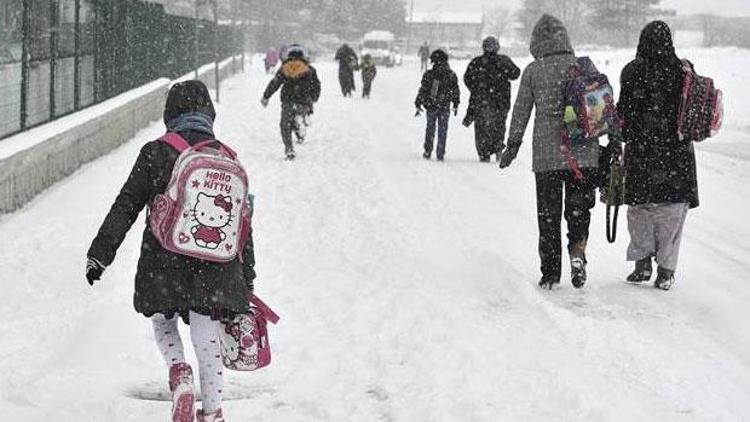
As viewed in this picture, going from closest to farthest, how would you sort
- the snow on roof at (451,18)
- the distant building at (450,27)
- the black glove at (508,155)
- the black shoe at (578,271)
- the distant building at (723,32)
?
1. the black shoe at (578,271)
2. the black glove at (508,155)
3. the distant building at (723,32)
4. the distant building at (450,27)
5. the snow on roof at (451,18)

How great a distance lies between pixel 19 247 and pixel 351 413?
429 centimetres

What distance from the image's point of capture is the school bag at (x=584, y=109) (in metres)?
6.61

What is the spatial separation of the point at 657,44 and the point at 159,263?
167 inches

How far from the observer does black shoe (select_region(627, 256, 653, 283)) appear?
714cm

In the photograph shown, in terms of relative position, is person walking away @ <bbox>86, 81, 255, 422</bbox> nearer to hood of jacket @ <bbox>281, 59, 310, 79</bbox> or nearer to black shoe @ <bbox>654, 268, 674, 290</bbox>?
black shoe @ <bbox>654, 268, 674, 290</bbox>

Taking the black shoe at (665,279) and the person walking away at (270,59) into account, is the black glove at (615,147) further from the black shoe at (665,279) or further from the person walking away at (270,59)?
the person walking away at (270,59)

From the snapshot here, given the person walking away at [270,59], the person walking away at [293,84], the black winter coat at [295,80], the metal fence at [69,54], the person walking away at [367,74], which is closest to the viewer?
the metal fence at [69,54]

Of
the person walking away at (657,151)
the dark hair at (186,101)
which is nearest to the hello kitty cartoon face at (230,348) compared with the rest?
the dark hair at (186,101)

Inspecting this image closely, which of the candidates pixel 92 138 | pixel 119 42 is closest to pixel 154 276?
pixel 92 138

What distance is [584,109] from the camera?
662cm

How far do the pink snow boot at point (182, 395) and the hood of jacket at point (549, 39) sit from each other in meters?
3.95

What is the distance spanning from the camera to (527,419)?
4547 millimetres

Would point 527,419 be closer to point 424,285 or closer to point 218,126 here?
point 424,285

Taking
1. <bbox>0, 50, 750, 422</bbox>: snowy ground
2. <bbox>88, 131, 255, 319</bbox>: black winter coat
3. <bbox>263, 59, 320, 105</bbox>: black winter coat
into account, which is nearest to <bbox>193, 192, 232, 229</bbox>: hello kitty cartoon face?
<bbox>88, 131, 255, 319</bbox>: black winter coat
